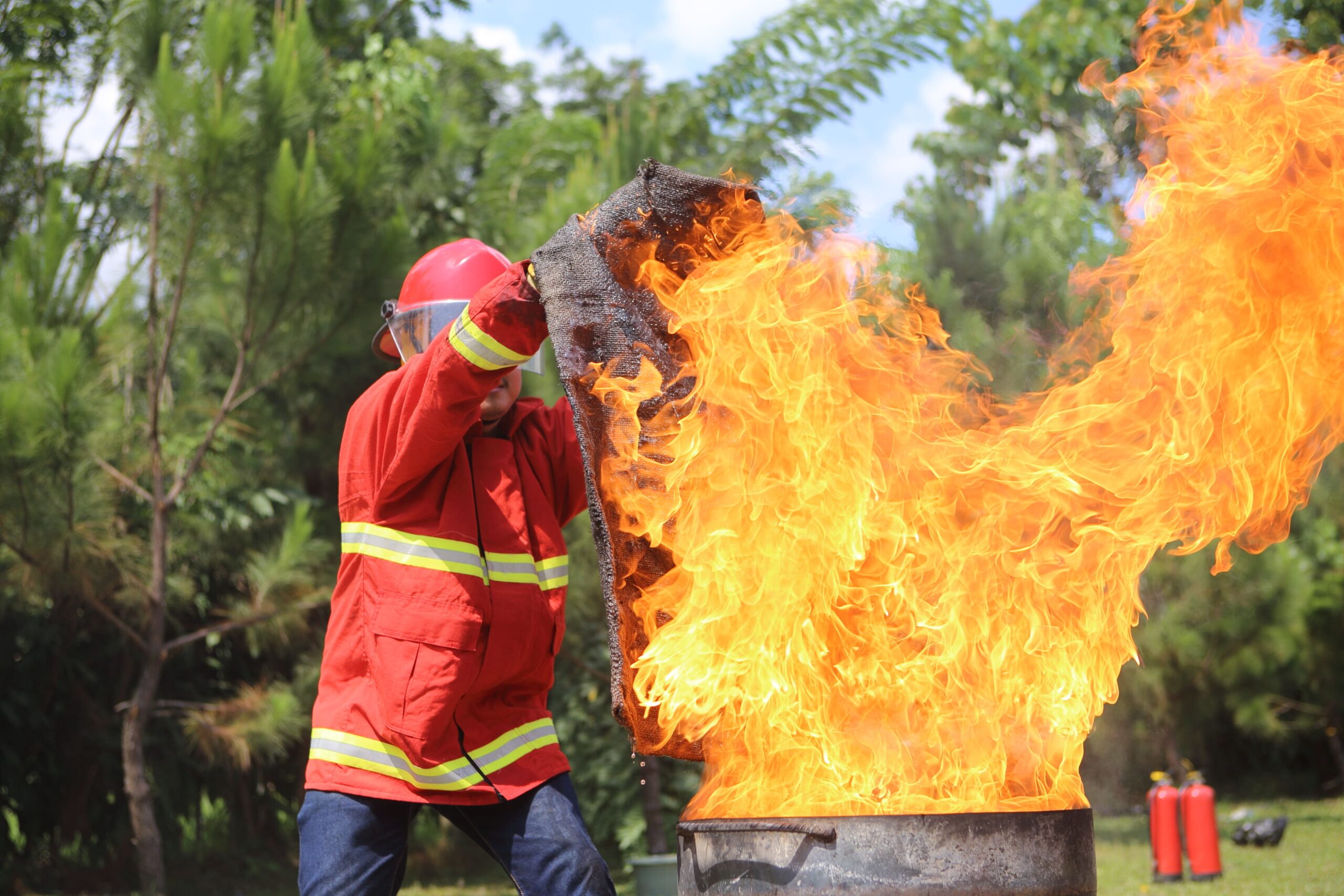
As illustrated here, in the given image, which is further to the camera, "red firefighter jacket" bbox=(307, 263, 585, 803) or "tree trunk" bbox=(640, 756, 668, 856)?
"tree trunk" bbox=(640, 756, 668, 856)

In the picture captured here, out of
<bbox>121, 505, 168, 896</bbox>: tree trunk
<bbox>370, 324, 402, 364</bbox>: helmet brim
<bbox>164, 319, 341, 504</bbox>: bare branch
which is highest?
<bbox>164, 319, 341, 504</bbox>: bare branch

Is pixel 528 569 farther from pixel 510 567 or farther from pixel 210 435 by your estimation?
pixel 210 435

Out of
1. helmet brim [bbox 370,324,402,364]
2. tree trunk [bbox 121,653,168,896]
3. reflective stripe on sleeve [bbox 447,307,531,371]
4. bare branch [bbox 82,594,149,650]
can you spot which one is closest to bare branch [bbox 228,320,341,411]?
bare branch [bbox 82,594,149,650]

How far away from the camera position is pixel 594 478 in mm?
2367

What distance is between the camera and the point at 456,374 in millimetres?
2268

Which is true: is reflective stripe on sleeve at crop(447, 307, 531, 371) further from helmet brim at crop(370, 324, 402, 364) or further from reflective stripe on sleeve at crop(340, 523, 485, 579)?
helmet brim at crop(370, 324, 402, 364)

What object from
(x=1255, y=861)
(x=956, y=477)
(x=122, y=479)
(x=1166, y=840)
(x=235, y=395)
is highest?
(x=235, y=395)

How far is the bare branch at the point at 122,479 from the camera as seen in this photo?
227 inches

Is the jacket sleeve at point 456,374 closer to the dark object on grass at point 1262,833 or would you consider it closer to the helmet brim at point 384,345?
the helmet brim at point 384,345

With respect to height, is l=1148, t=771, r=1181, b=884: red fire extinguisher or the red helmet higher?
the red helmet

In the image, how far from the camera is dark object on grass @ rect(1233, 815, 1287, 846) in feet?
27.9

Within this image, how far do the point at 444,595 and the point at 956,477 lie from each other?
1166mm

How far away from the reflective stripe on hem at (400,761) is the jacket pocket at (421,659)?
0.08 m

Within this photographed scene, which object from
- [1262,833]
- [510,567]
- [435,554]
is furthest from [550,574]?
[1262,833]
